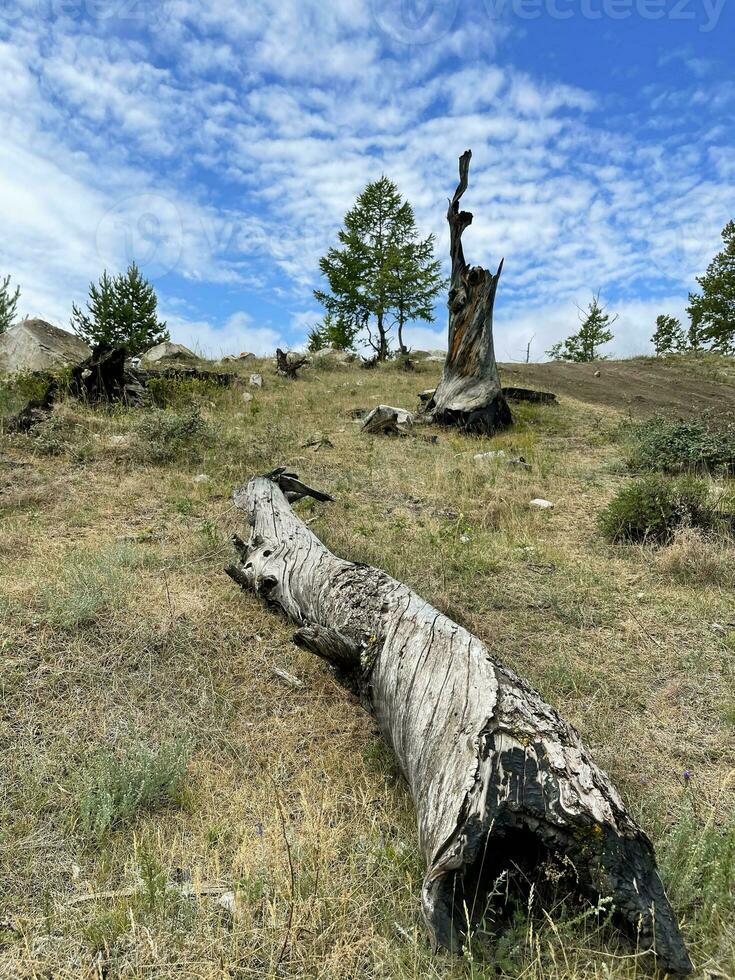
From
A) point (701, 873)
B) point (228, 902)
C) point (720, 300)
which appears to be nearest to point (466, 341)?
point (701, 873)

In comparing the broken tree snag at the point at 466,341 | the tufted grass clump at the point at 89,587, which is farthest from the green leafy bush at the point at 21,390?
the broken tree snag at the point at 466,341

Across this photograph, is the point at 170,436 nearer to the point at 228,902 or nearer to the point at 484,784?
the point at 228,902

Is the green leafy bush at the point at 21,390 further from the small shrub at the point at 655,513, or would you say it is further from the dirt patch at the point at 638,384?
the dirt patch at the point at 638,384

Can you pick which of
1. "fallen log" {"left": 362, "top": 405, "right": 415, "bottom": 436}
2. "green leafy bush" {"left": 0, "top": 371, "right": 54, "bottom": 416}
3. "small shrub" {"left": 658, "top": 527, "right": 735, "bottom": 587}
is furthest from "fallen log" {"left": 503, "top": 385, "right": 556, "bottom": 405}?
"green leafy bush" {"left": 0, "top": 371, "right": 54, "bottom": 416}

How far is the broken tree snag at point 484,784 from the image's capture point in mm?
1827

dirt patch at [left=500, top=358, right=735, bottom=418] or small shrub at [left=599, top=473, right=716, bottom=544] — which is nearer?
small shrub at [left=599, top=473, right=716, bottom=544]

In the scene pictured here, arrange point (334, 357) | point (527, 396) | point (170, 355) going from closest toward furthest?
point (527, 396), point (170, 355), point (334, 357)

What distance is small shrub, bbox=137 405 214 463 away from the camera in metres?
8.02

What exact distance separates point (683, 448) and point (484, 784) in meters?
7.73

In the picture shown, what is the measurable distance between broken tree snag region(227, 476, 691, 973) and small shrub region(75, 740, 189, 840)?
104 centimetres

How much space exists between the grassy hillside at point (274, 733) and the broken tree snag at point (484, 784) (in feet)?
0.44

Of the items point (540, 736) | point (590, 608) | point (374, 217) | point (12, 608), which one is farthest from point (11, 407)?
point (374, 217)

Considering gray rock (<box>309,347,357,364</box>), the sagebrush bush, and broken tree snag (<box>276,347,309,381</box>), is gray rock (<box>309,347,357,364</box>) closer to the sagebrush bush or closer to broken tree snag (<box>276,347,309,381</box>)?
broken tree snag (<box>276,347,309,381</box>)

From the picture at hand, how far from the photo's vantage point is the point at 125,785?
2.43 meters
